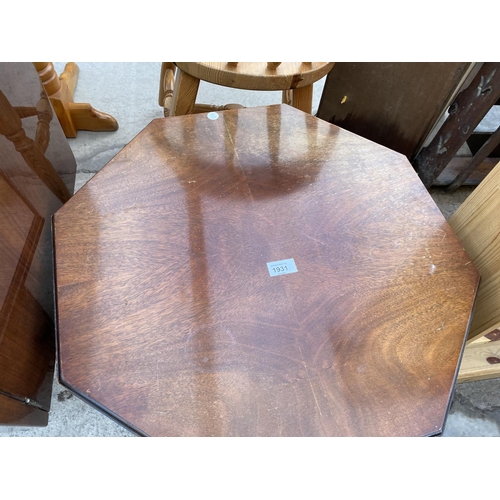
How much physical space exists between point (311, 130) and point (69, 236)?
69 centimetres

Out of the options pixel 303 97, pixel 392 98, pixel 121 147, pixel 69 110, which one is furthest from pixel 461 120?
pixel 69 110

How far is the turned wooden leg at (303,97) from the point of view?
1.41m

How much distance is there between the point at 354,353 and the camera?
760 millimetres

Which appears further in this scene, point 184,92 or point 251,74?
point 184,92

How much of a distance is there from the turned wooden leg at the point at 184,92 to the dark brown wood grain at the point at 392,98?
63 centimetres

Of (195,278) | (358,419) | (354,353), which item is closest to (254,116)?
(195,278)

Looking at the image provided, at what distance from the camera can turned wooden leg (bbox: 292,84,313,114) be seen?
141 centimetres

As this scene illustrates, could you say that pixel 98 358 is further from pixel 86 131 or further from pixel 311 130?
pixel 86 131

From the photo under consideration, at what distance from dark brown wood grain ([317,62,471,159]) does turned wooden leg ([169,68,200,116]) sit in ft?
2.07

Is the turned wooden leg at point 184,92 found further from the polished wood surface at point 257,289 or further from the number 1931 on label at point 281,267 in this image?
the number 1931 on label at point 281,267

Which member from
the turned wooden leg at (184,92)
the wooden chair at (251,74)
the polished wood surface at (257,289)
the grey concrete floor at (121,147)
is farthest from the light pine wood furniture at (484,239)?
the turned wooden leg at (184,92)

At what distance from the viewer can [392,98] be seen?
5.28ft

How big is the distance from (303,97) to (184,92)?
0.43 meters

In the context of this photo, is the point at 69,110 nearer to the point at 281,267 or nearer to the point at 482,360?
the point at 281,267
